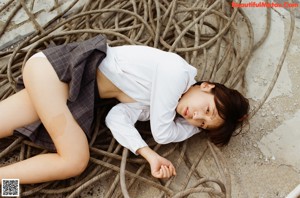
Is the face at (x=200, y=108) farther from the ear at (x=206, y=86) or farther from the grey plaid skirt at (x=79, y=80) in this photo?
the grey plaid skirt at (x=79, y=80)

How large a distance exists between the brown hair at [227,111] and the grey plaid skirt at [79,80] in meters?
0.33

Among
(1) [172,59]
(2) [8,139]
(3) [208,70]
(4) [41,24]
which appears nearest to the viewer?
(1) [172,59]

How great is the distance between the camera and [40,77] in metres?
1.14

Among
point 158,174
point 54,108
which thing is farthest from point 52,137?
point 158,174

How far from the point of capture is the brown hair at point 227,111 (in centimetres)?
115

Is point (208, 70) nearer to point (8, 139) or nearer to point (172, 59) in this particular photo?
point (172, 59)

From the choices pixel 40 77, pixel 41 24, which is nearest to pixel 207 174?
pixel 40 77

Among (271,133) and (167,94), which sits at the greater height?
(167,94)

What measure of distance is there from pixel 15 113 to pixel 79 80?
0.20m

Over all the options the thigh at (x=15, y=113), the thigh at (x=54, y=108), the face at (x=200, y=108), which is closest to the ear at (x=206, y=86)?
the face at (x=200, y=108)

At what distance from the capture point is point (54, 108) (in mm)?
1136

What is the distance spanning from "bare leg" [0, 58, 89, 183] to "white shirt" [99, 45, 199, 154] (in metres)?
0.11

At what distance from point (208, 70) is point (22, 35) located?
2.15 ft

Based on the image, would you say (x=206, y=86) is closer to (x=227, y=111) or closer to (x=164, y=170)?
(x=227, y=111)
